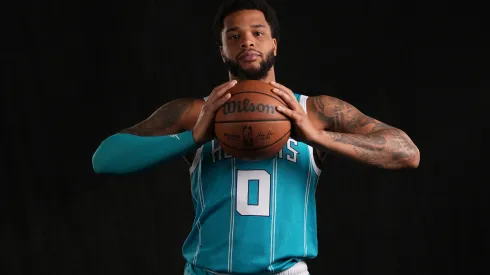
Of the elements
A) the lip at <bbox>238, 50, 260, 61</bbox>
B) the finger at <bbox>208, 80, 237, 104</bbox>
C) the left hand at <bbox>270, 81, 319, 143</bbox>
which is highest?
the lip at <bbox>238, 50, 260, 61</bbox>

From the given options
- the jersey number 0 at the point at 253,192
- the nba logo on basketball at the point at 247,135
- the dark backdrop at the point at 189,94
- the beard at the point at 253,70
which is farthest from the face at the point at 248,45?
the dark backdrop at the point at 189,94

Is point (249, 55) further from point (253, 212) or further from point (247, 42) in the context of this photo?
point (253, 212)

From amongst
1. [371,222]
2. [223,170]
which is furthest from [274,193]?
[371,222]

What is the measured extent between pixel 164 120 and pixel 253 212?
1.36 feet

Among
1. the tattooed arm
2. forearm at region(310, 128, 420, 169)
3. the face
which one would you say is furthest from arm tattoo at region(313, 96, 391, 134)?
the face

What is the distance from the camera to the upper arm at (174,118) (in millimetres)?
2162

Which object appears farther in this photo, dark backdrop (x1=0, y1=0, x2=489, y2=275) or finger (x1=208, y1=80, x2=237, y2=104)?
dark backdrop (x1=0, y1=0, x2=489, y2=275)

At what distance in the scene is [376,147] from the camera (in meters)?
1.98

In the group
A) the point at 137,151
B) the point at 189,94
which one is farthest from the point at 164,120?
the point at 189,94

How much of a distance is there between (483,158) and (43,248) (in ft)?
7.12

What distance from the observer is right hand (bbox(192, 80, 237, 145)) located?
184cm

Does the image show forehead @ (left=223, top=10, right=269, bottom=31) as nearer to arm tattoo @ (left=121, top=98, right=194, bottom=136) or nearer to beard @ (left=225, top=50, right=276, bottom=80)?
beard @ (left=225, top=50, right=276, bottom=80)

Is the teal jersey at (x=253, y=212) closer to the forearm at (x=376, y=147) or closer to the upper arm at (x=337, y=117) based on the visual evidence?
the upper arm at (x=337, y=117)

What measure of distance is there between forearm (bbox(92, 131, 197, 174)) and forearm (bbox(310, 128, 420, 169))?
1.21 ft
